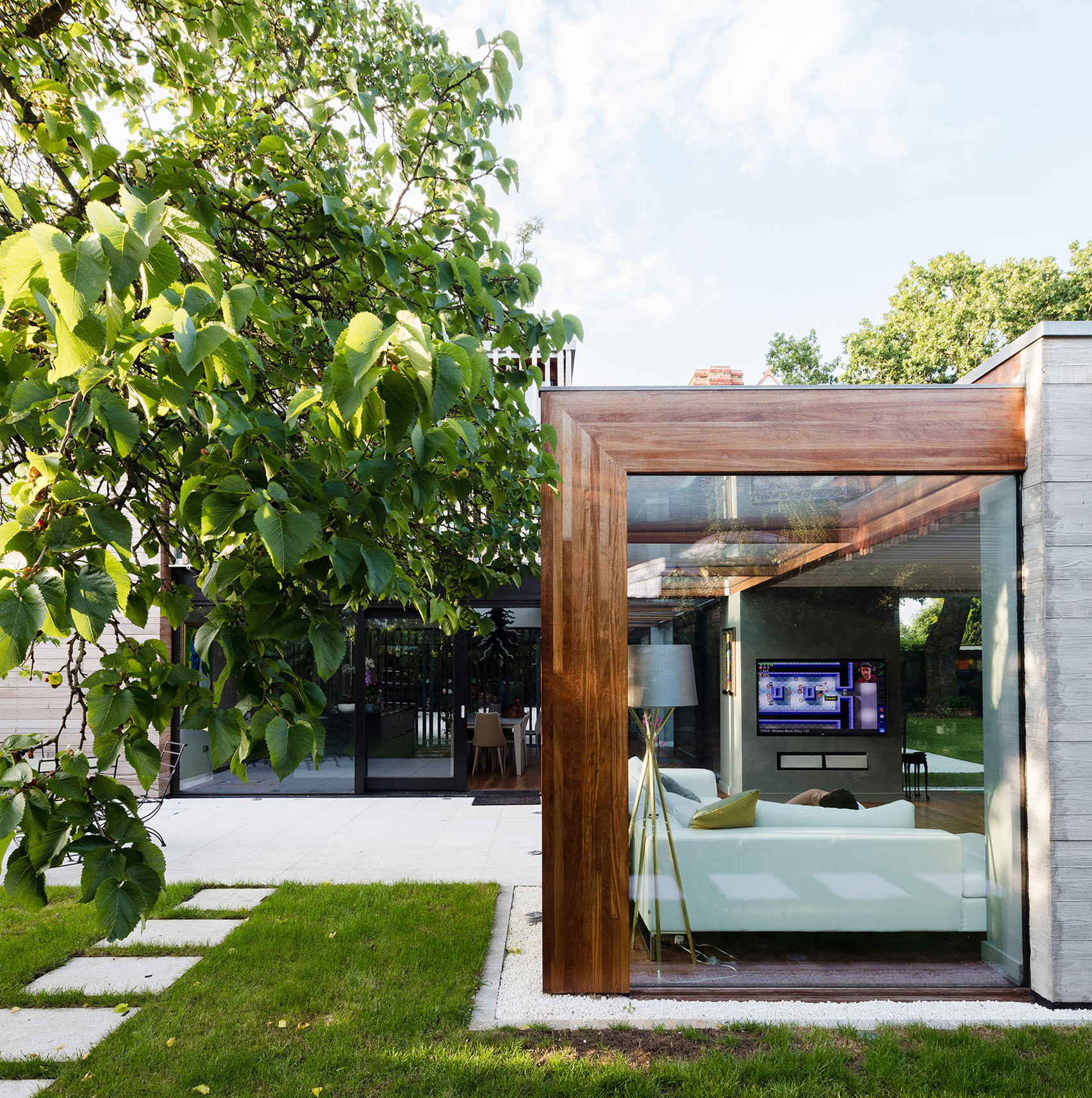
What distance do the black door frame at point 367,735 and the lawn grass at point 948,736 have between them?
240 inches

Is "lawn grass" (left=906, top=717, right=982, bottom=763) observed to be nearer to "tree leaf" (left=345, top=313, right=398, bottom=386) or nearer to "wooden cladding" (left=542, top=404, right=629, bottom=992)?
"wooden cladding" (left=542, top=404, right=629, bottom=992)

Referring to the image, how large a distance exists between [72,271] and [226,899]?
17.9 feet

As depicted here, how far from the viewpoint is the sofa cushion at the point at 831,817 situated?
405 cm

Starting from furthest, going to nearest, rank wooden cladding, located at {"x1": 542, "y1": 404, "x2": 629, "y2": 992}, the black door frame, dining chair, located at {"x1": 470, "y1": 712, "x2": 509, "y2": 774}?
dining chair, located at {"x1": 470, "y1": 712, "x2": 509, "y2": 774} → the black door frame → wooden cladding, located at {"x1": 542, "y1": 404, "x2": 629, "y2": 992}

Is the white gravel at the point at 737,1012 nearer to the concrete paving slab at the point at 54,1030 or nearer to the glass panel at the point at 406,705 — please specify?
the concrete paving slab at the point at 54,1030

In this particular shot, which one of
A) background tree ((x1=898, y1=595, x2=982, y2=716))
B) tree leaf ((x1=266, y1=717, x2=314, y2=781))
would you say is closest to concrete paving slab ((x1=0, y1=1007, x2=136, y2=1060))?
tree leaf ((x1=266, y1=717, x2=314, y2=781))

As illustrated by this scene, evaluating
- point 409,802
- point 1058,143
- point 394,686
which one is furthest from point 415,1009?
point 1058,143

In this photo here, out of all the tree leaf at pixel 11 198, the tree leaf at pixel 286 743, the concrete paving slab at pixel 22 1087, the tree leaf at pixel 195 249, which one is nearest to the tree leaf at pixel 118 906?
the tree leaf at pixel 286 743

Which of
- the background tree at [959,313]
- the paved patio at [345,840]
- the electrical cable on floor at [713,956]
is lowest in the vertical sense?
the paved patio at [345,840]

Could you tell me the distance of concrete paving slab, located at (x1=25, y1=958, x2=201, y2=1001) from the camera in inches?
153

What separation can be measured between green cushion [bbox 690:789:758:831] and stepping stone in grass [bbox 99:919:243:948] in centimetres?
285

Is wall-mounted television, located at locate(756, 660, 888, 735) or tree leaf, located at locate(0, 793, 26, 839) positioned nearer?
tree leaf, located at locate(0, 793, 26, 839)

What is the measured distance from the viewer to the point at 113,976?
4055 mm

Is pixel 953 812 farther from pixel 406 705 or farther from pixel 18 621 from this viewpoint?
pixel 406 705
